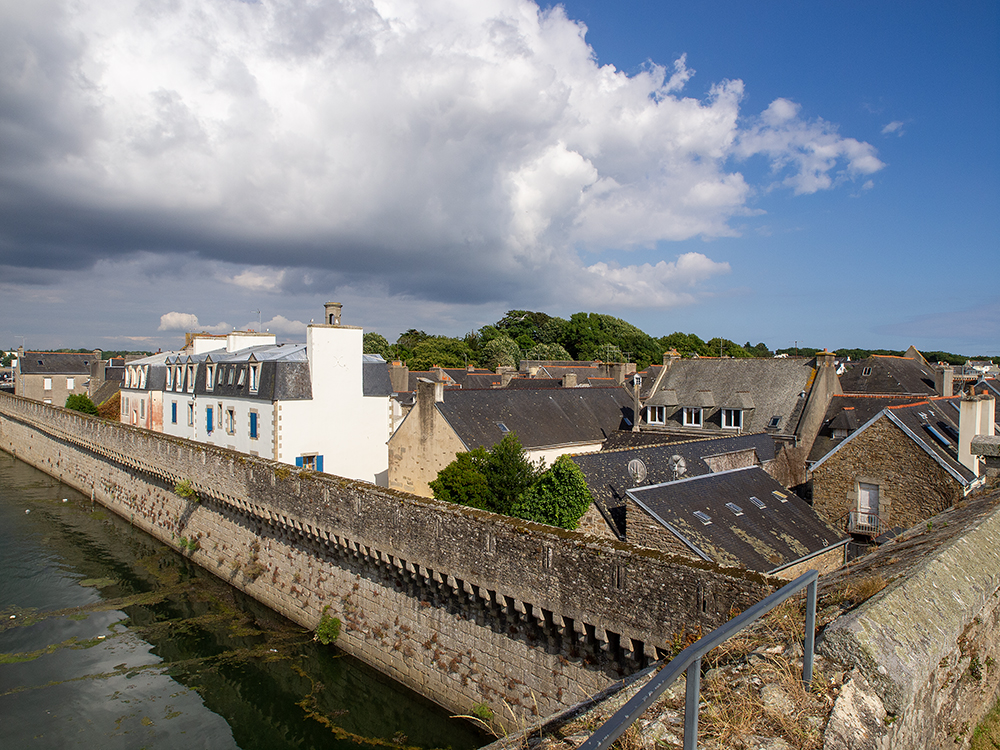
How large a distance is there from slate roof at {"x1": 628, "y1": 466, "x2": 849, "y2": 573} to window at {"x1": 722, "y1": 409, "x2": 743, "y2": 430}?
1229cm

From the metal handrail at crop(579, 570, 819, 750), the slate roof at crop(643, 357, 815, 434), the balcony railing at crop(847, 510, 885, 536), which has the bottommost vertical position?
the balcony railing at crop(847, 510, 885, 536)

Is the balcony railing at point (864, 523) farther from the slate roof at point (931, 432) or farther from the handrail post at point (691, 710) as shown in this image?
the handrail post at point (691, 710)

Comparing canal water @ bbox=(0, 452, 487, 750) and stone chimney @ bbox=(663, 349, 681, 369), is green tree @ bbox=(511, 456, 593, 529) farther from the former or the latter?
stone chimney @ bbox=(663, 349, 681, 369)

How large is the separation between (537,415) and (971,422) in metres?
15.8

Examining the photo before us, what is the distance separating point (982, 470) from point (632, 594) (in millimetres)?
12168

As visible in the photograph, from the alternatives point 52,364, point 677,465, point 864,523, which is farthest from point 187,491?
point 52,364

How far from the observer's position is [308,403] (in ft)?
73.5

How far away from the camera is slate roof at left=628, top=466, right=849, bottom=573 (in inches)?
470

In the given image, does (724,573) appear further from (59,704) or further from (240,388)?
(240,388)

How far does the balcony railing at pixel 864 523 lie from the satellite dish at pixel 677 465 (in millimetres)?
4472

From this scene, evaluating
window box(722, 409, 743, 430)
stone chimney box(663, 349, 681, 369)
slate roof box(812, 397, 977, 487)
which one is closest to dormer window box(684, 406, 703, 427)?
window box(722, 409, 743, 430)

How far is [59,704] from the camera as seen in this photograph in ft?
38.4

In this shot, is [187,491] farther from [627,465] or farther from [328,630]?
[627,465]

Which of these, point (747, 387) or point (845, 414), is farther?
point (747, 387)
